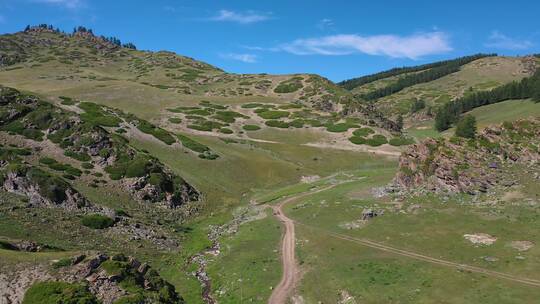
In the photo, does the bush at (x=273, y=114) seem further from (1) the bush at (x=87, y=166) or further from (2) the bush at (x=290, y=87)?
(1) the bush at (x=87, y=166)

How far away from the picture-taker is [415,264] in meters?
36.3

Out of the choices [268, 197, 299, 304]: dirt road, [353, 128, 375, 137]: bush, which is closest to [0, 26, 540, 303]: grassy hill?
[268, 197, 299, 304]: dirt road

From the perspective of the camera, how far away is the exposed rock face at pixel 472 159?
50375 mm

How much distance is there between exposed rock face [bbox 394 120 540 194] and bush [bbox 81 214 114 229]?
34.9 m

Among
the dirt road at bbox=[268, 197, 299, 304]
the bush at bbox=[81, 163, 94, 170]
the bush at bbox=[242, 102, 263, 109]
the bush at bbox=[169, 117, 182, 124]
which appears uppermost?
the bush at bbox=[242, 102, 263, 109]

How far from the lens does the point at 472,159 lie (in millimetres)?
53219

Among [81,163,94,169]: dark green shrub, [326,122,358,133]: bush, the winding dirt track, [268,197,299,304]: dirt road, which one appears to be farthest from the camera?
[326,122,358,133]: bush

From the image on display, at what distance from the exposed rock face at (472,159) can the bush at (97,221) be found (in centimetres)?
3494

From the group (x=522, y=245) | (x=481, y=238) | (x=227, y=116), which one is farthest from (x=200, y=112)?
(x=522, y=245)

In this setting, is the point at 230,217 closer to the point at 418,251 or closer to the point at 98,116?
the point at 418,251

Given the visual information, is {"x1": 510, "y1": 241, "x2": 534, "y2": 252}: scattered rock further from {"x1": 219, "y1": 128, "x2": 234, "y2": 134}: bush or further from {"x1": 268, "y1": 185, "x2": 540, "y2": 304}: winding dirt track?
{"x1": 219, "y1": 128, "x2": 234, "y2": 134}: bush

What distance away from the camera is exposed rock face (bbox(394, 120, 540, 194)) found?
5038cm

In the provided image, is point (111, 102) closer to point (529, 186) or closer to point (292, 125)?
point (292, 125)

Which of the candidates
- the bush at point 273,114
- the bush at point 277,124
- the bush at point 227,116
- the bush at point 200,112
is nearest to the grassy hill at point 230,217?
the bush at point 277,124
